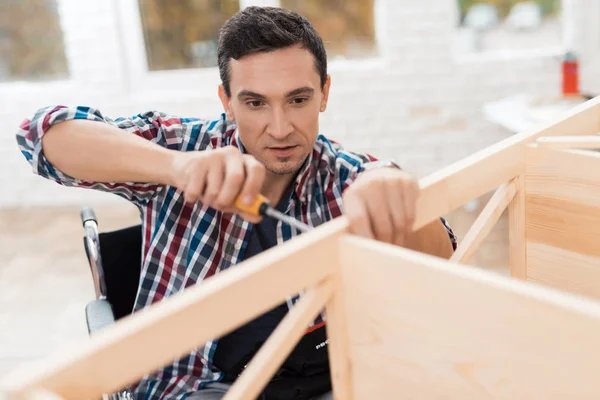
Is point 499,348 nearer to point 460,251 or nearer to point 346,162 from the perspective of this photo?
point 460,251

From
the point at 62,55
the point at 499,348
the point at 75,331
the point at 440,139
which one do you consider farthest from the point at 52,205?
the point at 499,348

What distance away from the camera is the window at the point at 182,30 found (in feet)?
11.6

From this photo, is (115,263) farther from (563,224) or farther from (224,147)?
(563,224)

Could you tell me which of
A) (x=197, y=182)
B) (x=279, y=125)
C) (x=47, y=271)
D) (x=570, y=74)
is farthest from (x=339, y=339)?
(x=47, y=271)

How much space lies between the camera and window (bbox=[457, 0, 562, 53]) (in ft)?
10.9

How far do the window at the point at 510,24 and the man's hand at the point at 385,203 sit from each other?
2.80 metres

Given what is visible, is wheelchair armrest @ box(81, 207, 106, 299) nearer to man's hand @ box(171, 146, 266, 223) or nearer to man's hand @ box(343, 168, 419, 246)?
man's hand @ box(171, 146, 266, 223)

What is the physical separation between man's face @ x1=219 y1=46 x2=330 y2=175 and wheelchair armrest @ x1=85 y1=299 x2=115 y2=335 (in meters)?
0.41

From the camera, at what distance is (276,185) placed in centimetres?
133

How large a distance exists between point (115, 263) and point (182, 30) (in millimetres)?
2610

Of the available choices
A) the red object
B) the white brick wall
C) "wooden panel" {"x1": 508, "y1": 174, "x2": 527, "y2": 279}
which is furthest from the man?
the white brick wall

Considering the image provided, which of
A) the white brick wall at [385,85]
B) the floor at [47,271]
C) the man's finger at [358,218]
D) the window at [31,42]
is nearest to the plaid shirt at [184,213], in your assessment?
the man's finger at [358,218]

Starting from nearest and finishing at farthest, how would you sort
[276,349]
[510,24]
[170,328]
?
1. [170,328]
2. [276,349]
3. [510,24]

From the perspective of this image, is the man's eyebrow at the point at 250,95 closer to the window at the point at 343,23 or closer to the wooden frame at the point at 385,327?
the wooden frame at the point at 385,327
